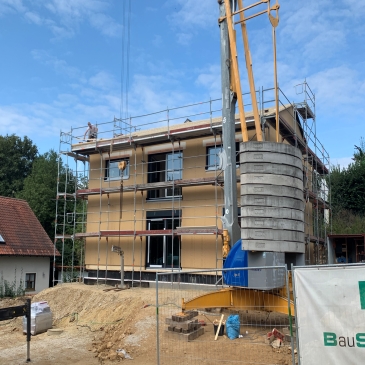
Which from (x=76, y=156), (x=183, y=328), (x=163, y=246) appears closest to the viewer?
(x=183, y=328)

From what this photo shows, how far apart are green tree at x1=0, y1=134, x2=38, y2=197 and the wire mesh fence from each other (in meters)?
35.9

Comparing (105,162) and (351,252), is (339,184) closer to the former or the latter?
(351,252)

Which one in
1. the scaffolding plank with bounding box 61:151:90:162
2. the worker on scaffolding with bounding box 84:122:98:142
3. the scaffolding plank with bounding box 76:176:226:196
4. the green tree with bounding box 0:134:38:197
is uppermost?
the green tree with bounding box 0:134:38:197

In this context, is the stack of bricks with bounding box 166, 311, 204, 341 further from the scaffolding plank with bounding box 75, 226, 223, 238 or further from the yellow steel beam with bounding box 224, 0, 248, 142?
the yellow steel beam with bounding box 224, 0, 248, 142

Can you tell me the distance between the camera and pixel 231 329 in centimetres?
975

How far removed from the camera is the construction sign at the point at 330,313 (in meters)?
5.88

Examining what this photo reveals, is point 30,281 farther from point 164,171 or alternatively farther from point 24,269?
point 164,171

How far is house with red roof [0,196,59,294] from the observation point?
874 inches

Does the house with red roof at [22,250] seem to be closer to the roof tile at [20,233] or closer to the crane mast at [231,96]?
the roof tile at [20,233]

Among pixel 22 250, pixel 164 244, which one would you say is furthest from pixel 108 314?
pixel 22 250

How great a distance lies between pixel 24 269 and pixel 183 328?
1616 centimetres

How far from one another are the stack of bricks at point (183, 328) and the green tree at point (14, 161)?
1442 inches

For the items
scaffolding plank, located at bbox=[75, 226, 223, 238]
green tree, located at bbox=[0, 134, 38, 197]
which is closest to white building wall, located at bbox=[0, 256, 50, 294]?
scaffolding plank, located at bbox=[75, 226, 223, 238]

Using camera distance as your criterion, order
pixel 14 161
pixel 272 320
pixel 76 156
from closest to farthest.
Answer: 1. pixel 272 320
2. pixel 76 156
3. pixel 14 161
